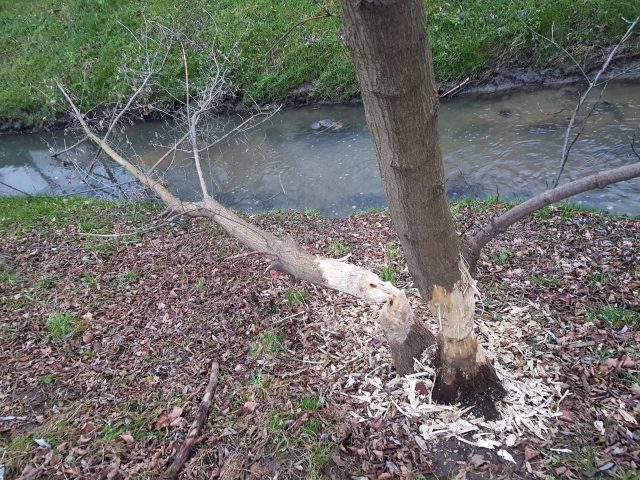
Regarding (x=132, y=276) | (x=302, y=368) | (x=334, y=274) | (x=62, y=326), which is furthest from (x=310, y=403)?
(x=132, y=276)

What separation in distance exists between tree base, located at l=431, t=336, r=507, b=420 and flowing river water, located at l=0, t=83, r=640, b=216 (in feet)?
13.5

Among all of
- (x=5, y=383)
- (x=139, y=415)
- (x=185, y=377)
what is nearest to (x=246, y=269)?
(x=185, y=377)

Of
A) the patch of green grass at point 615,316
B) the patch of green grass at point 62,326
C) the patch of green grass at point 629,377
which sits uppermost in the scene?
the patch of green grass at point 62,326

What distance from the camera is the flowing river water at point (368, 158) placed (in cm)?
690

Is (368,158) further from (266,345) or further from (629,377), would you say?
(629,377)

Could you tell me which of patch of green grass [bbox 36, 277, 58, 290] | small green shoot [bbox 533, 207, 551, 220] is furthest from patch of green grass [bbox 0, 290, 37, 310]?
small green shoot [bbox 533, 207, 551, 220]

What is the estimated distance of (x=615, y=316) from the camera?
3439 mm

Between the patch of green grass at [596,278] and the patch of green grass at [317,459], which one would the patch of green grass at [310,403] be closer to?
the patch of green grass at [317,459]

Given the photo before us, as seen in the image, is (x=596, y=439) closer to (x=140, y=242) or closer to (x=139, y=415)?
(x=139, y=415)

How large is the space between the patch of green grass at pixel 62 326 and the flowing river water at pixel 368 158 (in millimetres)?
3422

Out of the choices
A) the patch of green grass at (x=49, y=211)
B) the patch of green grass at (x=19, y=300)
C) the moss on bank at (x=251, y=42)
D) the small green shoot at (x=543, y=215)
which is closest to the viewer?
the patch of green grass at (x=19, y=300)

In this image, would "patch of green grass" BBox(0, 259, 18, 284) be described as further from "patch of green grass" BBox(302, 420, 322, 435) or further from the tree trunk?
the tree trunk

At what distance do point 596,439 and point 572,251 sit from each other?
7.38 ft

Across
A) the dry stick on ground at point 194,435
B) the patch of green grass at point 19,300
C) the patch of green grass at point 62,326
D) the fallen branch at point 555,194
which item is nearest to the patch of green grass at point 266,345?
the dry stick on ground at point 194,435
